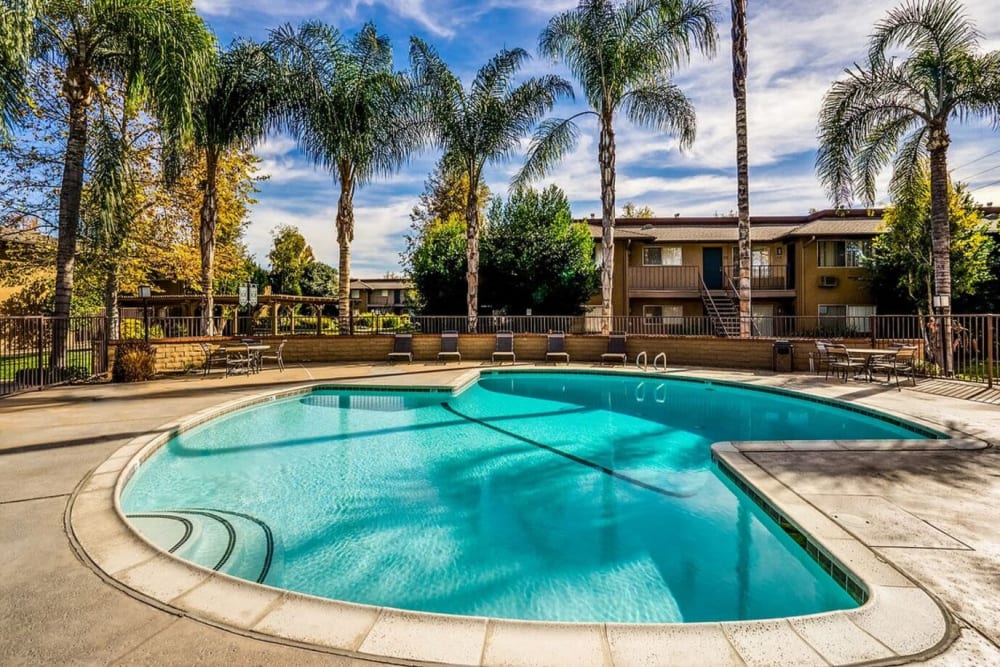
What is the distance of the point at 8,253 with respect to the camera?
1616 cm

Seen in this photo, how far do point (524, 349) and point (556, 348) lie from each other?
128cm

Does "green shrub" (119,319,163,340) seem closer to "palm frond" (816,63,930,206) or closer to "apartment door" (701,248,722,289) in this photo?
"palm frond" (816,63,930,206)

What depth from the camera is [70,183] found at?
1135 cm

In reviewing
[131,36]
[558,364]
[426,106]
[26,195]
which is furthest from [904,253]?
[26,195]

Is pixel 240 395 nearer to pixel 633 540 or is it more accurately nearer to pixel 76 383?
pixel 76 383

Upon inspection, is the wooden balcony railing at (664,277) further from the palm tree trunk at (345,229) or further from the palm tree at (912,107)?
the palm tree trunk at (345,229)

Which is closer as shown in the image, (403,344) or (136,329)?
(403,344)

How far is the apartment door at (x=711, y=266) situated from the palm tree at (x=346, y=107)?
50.7 feet

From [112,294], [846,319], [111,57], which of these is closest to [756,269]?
[846,319]

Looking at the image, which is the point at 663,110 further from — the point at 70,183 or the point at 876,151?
the point at 70,183

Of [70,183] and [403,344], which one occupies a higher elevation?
[70,183]

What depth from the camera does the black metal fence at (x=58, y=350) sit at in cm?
1023

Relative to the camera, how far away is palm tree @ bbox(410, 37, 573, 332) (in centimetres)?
1638

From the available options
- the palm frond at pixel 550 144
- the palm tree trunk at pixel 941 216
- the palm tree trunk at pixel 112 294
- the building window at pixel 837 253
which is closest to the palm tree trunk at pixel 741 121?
the palm tree trunk at pixel 941 216
